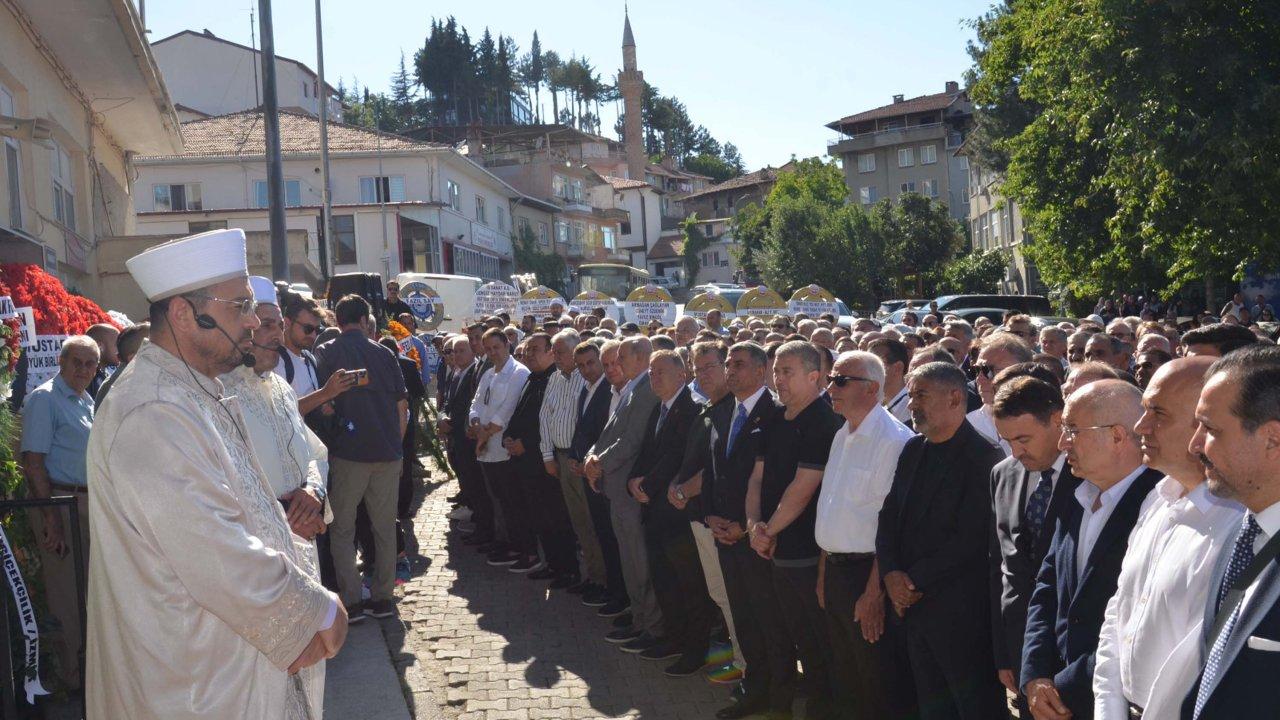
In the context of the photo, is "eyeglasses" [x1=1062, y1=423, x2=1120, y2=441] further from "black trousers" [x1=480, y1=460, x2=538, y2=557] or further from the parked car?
the parked car

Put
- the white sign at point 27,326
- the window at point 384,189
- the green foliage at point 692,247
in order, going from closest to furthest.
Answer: the white sign at point 27,326 → the window at point 384,189 → the green foliage at point 692,247

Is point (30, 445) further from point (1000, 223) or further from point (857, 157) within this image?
point (857, 157)

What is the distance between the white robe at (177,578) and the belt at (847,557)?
2.93 metres

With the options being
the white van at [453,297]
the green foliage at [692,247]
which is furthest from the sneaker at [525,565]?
the green foliage at [692,247]

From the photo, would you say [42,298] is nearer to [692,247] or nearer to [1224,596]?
[1224,596]

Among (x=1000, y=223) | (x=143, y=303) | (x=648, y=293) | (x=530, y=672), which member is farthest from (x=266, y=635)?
(x=1000, y=223)

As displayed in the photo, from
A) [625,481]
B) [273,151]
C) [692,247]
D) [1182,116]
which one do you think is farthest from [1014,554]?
[692,247]

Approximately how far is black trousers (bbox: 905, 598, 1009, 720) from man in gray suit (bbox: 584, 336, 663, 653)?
121 inches

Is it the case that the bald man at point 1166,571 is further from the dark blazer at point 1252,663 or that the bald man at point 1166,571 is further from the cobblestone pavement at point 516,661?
the cobblestone pavement at point 516,661

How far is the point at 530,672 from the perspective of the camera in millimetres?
7578

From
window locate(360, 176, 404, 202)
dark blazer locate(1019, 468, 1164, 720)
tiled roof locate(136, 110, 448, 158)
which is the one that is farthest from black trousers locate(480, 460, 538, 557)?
window locate(360, 176, 404, 202)

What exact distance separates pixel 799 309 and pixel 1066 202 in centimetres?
1102

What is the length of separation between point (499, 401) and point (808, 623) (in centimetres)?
504

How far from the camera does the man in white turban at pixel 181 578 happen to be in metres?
3.52
